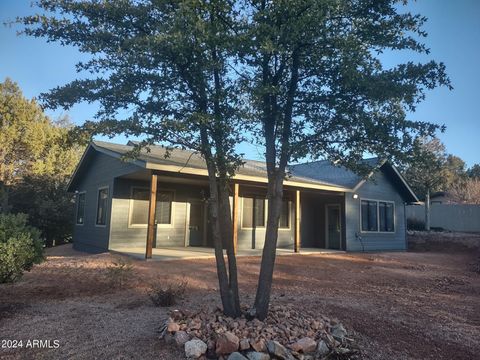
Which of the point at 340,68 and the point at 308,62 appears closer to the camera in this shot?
the point at 340,68

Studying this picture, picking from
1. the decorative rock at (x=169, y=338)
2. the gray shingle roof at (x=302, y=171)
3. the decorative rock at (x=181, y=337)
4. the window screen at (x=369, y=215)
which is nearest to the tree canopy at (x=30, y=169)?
the gray shingle roof at (x=302, y=171)

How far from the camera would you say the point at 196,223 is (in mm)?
16281

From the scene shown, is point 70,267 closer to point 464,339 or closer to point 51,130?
point 464,339

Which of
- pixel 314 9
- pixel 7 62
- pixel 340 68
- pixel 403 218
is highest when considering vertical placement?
pixel 7 62

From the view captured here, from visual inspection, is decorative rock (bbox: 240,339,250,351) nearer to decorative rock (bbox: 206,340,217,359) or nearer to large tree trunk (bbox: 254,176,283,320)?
decorative rock (bbox: 206,340,217,359)

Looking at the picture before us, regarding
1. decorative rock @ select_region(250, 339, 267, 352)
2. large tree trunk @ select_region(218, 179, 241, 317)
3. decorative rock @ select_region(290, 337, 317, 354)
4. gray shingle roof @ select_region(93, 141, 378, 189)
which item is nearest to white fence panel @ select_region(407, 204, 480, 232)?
gray shingle roof @ select_region(93, 141, 378, 189)

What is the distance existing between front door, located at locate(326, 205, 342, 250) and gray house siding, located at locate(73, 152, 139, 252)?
1060 centimetres

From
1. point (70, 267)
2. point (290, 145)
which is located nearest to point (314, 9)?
point (290, 145)

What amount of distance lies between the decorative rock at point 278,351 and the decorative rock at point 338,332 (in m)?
0.88

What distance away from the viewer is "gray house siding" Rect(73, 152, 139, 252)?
13.7 m

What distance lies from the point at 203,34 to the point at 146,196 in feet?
35.4

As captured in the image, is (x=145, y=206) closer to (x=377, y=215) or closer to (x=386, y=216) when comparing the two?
(x=377, y=215)

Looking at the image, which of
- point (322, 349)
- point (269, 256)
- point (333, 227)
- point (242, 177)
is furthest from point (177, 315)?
point (333, 227)

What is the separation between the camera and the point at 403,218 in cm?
2044
